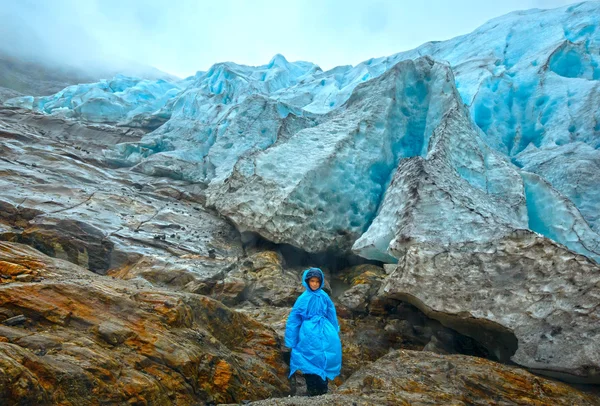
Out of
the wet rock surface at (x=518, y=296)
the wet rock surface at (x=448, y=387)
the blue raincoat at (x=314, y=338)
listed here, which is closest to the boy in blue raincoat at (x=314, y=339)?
the blue raincoat at (x=314, y=338)

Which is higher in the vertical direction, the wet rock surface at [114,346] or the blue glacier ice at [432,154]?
the blue glacier ice at [432,154]

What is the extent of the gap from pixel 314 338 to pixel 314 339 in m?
0.01

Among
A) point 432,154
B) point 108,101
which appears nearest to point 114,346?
point 432,154

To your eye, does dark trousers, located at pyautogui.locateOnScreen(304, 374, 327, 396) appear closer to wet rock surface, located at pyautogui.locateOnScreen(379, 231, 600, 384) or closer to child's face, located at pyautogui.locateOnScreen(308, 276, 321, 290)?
child's face, located at pyautogui.locateOnScreen(308, 276, 321, 290)

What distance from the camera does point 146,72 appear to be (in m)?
57.0

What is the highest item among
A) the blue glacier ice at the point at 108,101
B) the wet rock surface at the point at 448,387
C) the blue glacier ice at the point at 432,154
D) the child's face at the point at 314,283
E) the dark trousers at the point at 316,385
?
the blue glacier ice at the point at 108,101

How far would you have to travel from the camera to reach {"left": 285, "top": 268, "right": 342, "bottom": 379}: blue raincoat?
434cm

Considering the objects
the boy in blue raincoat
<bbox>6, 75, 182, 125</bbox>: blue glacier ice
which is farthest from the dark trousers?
<bbox>6, 75, 182, 125</bbox>: blue glacier ice

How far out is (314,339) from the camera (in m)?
4.42

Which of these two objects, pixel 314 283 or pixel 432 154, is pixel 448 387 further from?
pixel 432 154

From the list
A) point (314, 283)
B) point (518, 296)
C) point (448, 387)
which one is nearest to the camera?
point (448, 387)

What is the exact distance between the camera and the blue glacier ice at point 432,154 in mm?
7332

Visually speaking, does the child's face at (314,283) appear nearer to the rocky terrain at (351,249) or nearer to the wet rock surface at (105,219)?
the rocky terrain at (351,249)

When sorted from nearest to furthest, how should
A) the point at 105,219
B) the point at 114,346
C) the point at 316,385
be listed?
the point at 114,346 → the point at 316,385 → the point at 105,219
